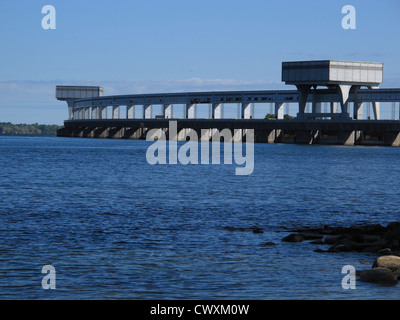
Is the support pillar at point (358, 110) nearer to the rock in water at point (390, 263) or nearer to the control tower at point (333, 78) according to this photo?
the control tower at point (333, 78)

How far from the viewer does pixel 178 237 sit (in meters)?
34.1

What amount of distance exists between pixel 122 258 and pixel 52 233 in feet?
23.7

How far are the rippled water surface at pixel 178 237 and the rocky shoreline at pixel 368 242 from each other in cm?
71

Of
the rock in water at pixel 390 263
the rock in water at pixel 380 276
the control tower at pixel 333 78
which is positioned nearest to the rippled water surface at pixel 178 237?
the rock in water at pixel 380 276

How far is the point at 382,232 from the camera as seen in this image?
35188 mm

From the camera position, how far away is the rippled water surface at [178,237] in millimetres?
23812

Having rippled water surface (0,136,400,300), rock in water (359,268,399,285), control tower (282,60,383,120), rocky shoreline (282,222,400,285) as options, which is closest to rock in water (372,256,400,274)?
rocky shoreline (282,222,400,285)

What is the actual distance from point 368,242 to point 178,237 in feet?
27.2

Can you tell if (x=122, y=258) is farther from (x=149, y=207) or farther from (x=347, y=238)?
(x=149, y=207)

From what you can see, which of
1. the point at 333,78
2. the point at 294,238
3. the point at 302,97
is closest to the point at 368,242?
the point at 294,238

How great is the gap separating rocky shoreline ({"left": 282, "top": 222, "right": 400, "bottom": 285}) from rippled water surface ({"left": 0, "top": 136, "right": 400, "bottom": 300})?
712 millimetres

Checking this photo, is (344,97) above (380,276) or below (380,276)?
below

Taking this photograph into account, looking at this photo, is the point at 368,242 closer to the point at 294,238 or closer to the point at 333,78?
the point at 294,238
